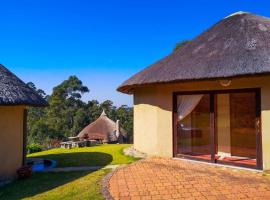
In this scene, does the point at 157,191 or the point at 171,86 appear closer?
the point at 157,191

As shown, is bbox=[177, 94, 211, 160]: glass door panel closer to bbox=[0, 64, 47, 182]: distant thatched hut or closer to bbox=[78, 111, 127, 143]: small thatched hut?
bbox=[0, 64, 47, 182]: distant thatched hut

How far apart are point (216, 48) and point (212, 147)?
3207mm

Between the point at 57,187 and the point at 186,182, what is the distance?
3.21 meters

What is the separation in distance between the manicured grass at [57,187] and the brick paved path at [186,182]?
1.63ft

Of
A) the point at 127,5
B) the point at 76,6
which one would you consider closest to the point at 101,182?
the point at 76,6

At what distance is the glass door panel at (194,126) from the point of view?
930 cm

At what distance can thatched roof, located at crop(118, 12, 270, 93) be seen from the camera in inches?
318

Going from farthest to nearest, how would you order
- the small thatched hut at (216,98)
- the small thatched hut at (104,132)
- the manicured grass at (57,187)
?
the small thatched hut at (104,132) < the small thatched hut at (216,98) < the manicured grass at (57,187)

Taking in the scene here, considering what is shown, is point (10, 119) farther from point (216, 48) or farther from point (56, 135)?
Answer: point (56, 135)

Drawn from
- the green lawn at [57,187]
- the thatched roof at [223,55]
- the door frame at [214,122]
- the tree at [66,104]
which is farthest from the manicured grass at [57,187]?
the tree at [66,104]

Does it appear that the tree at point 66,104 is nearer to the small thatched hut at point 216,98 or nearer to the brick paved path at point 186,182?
the small thatched hut at point 216,98

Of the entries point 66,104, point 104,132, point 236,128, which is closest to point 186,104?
point 236,128

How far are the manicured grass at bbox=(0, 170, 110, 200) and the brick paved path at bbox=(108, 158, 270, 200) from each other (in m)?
0.50

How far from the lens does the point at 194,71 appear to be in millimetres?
8781
